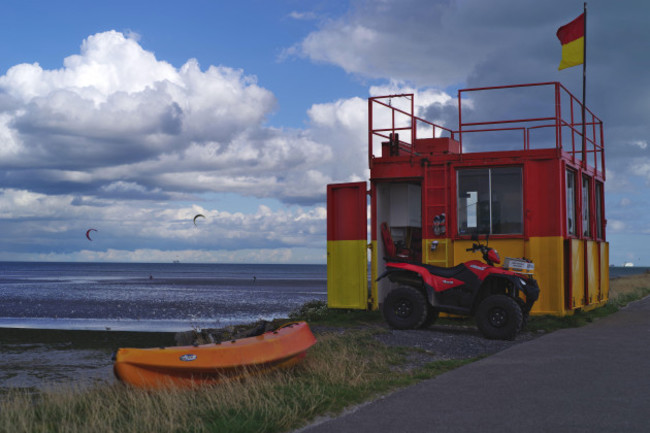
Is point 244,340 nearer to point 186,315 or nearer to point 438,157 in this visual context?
point 438,157

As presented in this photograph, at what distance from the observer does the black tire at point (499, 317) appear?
13.4 meters

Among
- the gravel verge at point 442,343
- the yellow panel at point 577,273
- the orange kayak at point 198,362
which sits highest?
the yellow panel at point 577,273

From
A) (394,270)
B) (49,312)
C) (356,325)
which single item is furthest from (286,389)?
(49,312)

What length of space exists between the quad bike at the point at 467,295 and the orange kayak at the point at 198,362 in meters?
5.11

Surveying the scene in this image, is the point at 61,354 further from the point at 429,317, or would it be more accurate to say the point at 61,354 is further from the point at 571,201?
the point at 571,201

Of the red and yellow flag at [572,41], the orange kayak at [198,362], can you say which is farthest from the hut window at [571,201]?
the orange kayak at [198,362]

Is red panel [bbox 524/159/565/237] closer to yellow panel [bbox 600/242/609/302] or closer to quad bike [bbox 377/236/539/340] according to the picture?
quad bike [bbox 377/236/539/340]

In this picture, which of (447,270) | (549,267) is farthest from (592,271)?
(447,270)

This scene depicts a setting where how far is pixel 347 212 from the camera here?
1806cm

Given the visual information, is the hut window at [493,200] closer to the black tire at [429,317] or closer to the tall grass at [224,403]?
the black tire at [429,317]

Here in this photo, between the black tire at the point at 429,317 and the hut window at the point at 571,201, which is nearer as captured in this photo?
the black tire at the point at 429,317

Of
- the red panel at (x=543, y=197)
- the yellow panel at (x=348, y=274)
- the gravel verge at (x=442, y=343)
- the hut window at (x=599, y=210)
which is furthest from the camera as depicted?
the hut window at (x=599, y=210)

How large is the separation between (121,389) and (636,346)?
851cm

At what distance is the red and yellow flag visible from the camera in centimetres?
1944
